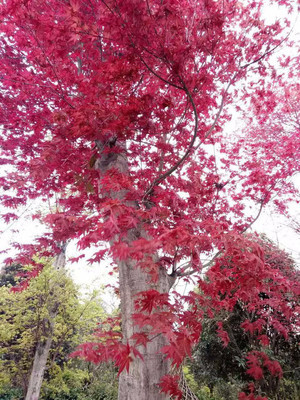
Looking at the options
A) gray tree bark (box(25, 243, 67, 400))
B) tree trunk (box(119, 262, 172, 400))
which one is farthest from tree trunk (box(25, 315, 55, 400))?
tree trunk (box(119, 262, 172, 400))

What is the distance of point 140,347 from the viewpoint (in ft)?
7.98

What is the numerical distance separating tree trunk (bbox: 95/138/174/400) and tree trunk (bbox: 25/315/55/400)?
6400 mm

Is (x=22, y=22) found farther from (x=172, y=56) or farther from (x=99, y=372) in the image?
(x=99, y=372)

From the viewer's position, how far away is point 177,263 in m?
3.14

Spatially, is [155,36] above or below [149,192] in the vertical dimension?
above

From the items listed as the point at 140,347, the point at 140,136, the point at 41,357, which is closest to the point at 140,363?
the point at 140,347

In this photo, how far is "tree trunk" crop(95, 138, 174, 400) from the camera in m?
2.30

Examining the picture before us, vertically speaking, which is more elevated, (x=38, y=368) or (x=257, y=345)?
(x=257, y=345)

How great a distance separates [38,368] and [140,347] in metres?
7.10

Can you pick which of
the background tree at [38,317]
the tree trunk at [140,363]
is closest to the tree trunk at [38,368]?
the background tree at [38,317]

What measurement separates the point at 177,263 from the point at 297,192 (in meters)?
5.38

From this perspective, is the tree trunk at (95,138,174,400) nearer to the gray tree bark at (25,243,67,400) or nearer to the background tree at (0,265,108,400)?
the background tree at (0,265,108,400)

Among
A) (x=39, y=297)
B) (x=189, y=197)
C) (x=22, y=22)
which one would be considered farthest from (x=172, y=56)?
(x=39, y=297)

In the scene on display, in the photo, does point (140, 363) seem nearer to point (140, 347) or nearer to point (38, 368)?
point (140, 347)
